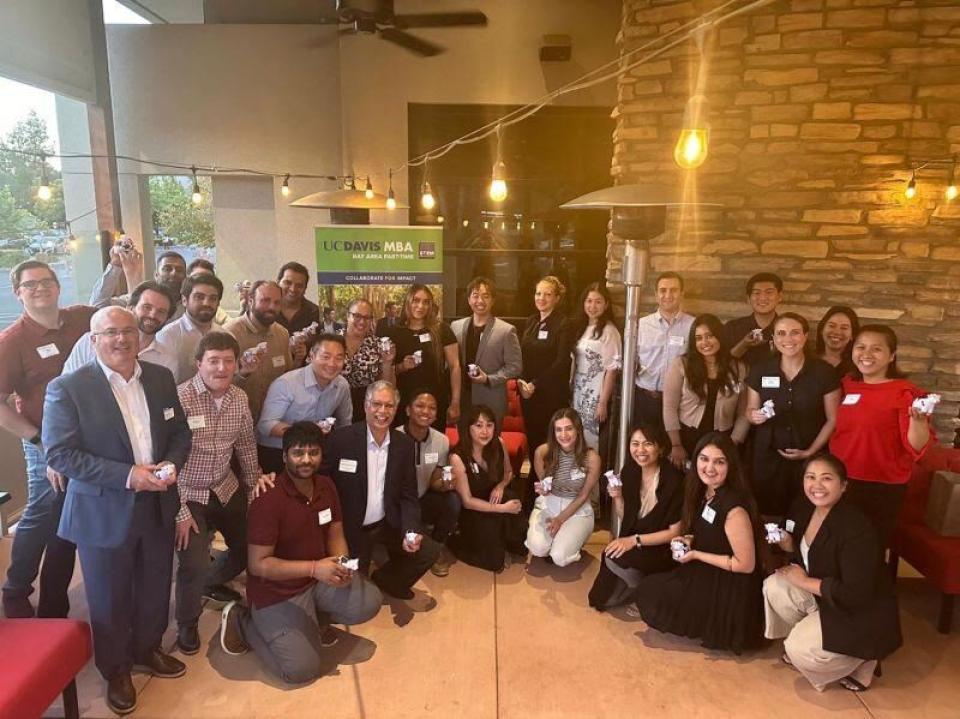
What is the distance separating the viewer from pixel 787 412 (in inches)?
144

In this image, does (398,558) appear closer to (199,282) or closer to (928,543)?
(199,282)

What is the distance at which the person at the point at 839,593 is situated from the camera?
9.41ft

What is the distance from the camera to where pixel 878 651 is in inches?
114

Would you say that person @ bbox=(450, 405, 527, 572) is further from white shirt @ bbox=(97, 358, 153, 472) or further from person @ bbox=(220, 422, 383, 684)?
white shirt @ bbox=(97, 358, 153, 472)

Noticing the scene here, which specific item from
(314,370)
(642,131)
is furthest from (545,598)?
(642,131)

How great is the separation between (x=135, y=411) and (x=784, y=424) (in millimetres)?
3457

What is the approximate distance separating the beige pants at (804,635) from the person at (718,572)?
8 cm

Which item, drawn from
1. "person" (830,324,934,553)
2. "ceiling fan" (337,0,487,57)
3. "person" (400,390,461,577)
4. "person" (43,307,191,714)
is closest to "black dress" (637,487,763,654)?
"person" (830,324,934,553)

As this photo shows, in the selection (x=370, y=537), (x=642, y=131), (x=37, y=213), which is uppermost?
(x=642, y=131)

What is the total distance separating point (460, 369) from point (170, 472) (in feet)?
7.87

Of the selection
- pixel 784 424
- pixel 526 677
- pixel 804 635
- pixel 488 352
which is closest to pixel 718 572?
pixel 804 635

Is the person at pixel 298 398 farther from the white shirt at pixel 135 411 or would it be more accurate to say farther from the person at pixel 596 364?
the person at pixel 596 364

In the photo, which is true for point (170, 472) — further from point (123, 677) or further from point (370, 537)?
point (370, 537)

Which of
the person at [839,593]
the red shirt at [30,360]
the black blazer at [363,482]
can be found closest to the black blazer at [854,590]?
the person at [839,593]
